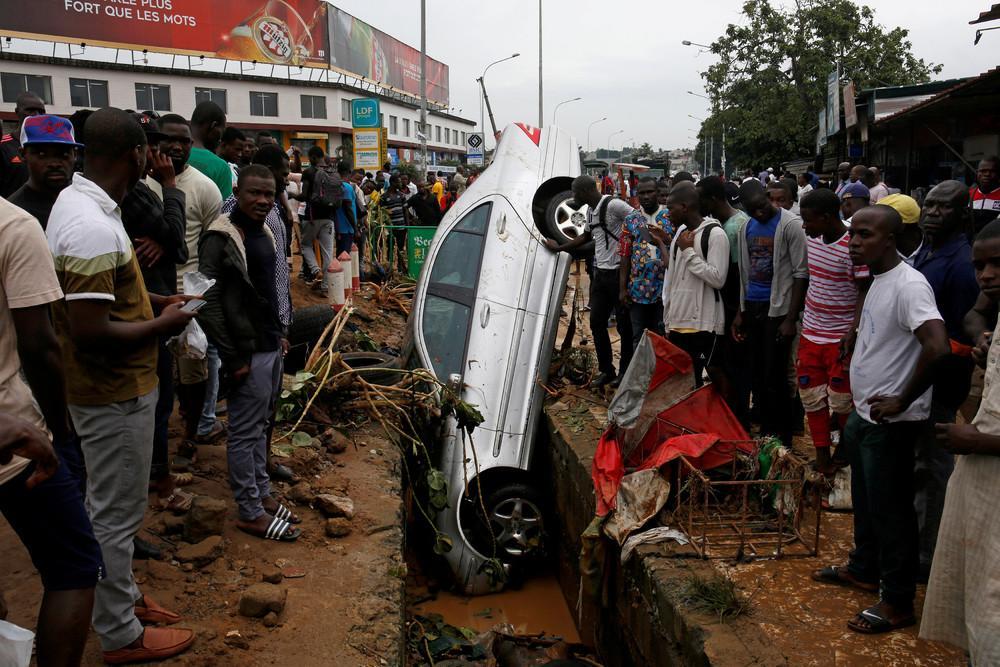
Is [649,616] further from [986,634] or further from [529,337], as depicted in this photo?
[529,337]

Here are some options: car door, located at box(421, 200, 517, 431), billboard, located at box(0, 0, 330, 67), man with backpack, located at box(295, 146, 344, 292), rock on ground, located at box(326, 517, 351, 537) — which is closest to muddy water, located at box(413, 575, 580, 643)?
car door, located at box(421, 200, 517, 431)

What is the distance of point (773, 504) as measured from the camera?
446 cm

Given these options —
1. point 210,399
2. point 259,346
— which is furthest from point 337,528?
point 210,399

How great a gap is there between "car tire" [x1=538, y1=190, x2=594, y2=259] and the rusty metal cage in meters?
2.80

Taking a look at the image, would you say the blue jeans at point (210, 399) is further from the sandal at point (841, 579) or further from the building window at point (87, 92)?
the building window at point (87, 92)

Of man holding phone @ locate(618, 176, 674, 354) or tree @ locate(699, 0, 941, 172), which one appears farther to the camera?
tree @ locate(699, 0, 941, 172)

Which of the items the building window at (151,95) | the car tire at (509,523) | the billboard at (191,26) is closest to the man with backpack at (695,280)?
the car tire at (509,523)

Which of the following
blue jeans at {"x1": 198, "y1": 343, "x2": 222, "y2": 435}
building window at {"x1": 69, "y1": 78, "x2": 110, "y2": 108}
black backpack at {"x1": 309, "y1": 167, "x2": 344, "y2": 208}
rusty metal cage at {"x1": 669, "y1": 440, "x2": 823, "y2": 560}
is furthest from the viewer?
building window at {"x1": 69, "y1": 78, "x2": 110, "y2": 108}

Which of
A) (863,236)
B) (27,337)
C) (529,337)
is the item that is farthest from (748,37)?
(27,337)

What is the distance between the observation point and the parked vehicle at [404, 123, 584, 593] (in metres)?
5.48

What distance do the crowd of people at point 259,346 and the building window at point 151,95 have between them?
31.3 meters

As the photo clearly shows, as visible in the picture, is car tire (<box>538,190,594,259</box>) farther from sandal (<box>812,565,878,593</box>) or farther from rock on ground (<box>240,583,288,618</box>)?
rock on ground (<box>240,583,288,618</box>)

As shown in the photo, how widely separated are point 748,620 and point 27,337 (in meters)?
3.01

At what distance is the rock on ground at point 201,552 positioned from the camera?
3.77 meters
